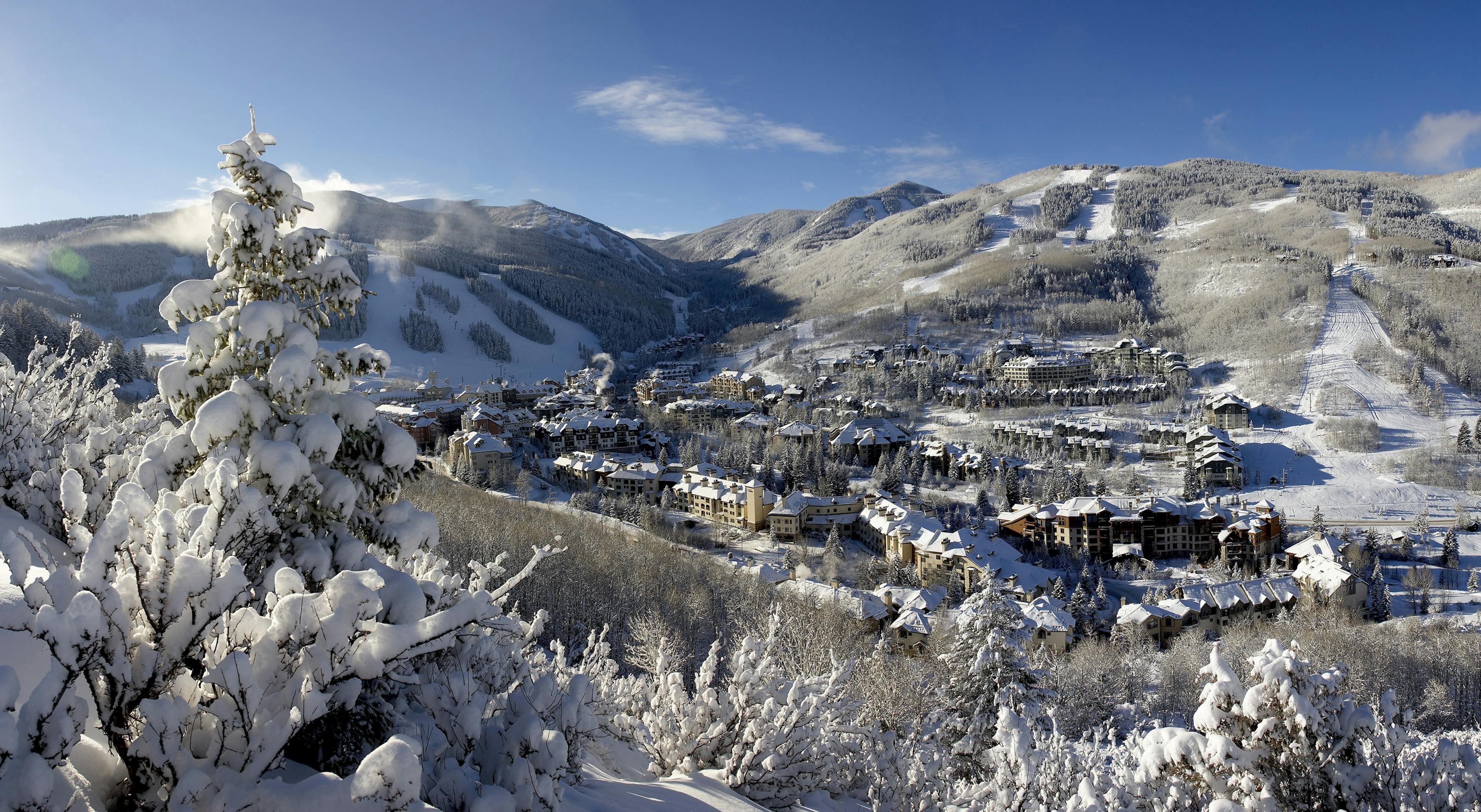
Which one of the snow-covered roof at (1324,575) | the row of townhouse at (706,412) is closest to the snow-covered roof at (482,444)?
the row of townhouse at (706,412)

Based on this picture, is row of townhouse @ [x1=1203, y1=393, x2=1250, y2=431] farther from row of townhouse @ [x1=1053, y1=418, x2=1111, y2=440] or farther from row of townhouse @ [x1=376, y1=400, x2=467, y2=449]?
row of townhouse @ [x1=376, y1=400, x2=467, y2=449]

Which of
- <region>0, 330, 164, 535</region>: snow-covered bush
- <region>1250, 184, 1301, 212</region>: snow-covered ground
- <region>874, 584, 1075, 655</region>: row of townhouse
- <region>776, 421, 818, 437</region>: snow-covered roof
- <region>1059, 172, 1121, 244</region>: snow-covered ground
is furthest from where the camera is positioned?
<region>1059, 172, 1121, 244</region>: snow-covered ground

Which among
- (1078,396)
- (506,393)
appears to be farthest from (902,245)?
(506,393)

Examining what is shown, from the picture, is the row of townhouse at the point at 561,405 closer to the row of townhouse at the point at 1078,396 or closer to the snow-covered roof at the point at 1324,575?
the row of townhouse at the point at 1078,396

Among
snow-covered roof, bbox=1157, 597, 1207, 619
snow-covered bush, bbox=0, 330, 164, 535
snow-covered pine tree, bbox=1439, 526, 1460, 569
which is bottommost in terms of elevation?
snow-covered roof, bbox=1157, 597, 1207, 619

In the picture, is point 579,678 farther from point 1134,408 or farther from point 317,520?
point 1134,408

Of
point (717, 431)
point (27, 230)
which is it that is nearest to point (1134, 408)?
point (717, 431)

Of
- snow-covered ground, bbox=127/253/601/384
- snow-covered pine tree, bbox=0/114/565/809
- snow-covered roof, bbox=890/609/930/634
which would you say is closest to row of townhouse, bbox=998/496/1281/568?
snow-covered roof, bbox=890/609/930/634

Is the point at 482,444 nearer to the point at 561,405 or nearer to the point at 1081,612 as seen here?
the point at 561,405
